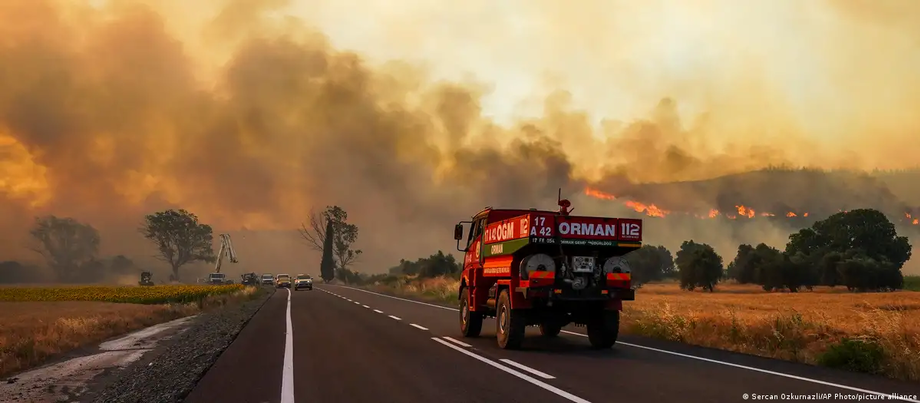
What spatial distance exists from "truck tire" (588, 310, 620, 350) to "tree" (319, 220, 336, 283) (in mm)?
102987

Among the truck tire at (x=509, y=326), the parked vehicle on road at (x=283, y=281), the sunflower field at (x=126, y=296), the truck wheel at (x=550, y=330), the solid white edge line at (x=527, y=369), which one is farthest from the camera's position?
the parked vehicle on road at (x=283, y=281)

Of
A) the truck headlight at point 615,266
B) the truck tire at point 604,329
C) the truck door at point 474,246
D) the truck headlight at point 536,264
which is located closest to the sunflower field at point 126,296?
the truck door at point 474,246

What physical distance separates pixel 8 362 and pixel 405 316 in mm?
13623

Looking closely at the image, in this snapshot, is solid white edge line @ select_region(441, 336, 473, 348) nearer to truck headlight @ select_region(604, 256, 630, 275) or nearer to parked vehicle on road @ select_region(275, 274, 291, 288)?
truck headlight @ select_region(604, 256, 630, 275)

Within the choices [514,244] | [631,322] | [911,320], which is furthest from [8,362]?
[911,320]

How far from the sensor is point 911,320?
12.9 metres

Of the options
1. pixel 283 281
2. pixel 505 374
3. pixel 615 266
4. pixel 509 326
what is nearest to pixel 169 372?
pixel 505 374

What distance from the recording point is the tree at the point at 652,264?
12975cm

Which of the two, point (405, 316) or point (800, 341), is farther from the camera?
point (405, 316)

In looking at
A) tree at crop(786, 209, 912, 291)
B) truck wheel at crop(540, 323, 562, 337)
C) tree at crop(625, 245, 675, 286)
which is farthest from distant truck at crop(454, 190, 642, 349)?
tree at crop(625, 245, 675, 286)

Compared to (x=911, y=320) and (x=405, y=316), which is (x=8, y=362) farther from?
(x=911, y=320)

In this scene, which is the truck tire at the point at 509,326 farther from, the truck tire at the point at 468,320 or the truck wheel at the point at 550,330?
the truck wheel at the point at 550,330

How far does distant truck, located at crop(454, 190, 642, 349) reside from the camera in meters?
13.3

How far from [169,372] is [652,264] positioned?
13155 cm
